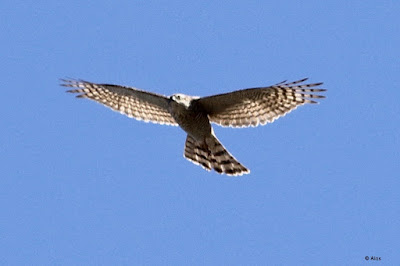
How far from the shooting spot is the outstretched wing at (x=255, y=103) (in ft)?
41.7

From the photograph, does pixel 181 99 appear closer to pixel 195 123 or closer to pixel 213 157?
pixel 195 123

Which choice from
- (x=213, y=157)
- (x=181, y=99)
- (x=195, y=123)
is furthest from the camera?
(x=213, y=157)

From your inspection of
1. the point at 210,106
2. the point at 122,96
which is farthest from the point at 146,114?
the point at 210,106

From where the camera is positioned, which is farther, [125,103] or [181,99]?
[125,103]

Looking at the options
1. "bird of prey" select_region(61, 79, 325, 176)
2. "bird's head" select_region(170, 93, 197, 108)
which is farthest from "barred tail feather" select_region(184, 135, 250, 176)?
"bird's head" select_region(170, 93, 197, 108)

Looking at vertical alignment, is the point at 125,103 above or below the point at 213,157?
above

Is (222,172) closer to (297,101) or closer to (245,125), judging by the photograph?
(245,125)

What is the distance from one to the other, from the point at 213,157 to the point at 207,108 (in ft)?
3.66

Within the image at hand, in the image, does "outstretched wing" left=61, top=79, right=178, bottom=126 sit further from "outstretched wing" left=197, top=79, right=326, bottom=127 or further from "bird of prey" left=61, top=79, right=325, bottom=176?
"outstretched wing" left=197, top=79, right=326, bottom=127

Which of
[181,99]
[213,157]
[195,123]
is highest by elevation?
[181,99]

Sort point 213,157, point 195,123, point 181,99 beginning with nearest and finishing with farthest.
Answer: point 181,99
point 195,123
point 213,157

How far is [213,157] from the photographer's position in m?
14.0

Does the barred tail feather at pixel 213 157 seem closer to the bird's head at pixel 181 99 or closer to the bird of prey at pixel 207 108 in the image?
the bird of prey at pixel 207 108

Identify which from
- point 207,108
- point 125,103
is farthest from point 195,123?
point 125,103
